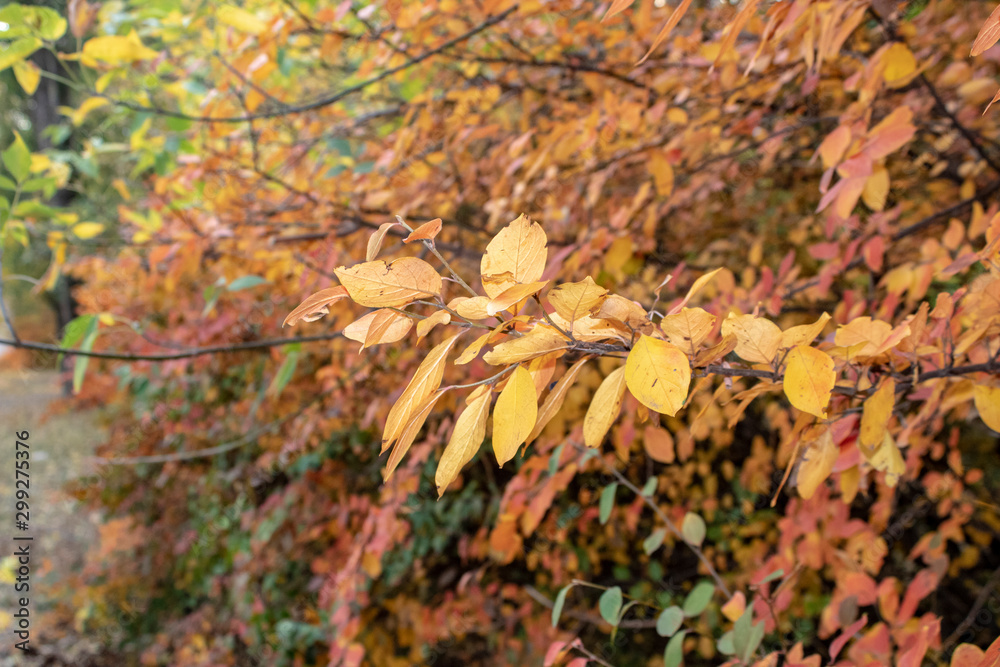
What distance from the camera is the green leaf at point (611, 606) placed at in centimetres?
89

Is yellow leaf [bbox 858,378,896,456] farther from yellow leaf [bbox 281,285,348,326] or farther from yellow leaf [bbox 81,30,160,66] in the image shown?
yellow leaf [bbox 81,30,160,66]

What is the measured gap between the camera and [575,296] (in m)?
0.46

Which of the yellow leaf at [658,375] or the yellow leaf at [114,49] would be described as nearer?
the yellow leaf at [658,375]

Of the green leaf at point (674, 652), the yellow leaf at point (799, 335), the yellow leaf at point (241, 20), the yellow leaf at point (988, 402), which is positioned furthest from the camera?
the yellow leaf at point (241, 20)

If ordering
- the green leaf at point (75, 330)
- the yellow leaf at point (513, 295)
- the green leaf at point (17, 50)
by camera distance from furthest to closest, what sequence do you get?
the green leaf at point (17, 50), the green leaf at point (75, 330), the yellow leaf at point (513, 295)

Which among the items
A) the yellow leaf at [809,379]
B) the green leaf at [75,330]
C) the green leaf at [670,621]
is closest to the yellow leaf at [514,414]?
the yellow leaf at [809,379]

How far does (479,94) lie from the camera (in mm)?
1920

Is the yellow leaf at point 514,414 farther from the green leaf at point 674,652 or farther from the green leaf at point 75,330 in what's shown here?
the green leaf at point 75,330

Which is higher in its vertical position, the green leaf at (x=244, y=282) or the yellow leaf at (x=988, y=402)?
the green leaf at (x=244, y=282)

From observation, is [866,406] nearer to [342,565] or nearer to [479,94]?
[479,94]

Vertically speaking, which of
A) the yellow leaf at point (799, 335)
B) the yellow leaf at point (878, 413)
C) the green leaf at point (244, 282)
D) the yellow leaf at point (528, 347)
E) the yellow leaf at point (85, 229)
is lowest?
the yellow leaf at point (878, 413)

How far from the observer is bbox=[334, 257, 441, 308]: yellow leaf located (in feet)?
1.52

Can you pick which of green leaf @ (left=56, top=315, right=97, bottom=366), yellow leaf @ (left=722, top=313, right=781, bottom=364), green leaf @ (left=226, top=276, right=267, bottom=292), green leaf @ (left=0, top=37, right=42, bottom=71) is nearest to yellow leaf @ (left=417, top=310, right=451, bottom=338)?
yellow leaf @ (left=722, top=313, right=781, bottom=364)

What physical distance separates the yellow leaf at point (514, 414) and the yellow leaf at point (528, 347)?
15 mm
